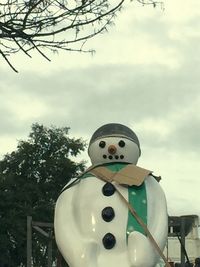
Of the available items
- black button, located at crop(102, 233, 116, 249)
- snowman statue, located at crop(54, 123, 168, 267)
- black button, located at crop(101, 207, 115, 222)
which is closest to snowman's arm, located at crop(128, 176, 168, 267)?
snowman statue, located at crop(54, 123, 168, 267)

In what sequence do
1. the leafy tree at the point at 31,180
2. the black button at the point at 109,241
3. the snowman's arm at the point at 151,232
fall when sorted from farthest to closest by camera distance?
the leafy tree at the point at 31,180 < the black button at the point at 109,241 < the snowman's arm at the point at 151,232

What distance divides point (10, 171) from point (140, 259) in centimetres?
2085

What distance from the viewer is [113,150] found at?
6.71m

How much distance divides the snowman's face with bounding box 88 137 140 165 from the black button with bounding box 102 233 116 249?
0.81m

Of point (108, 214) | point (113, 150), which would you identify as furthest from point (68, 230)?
point (113, 150)

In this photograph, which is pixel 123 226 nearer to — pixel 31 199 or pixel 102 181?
pixel 102 181

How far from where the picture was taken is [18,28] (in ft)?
13.7

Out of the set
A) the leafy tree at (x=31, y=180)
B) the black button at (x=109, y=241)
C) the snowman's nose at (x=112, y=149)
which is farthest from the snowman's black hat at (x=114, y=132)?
the leafy tree at (x=31, y=180)

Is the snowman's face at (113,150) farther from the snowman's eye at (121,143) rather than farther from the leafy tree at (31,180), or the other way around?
the leafy tree at (31,180)

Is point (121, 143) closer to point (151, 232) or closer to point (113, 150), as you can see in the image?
point (113, 150)

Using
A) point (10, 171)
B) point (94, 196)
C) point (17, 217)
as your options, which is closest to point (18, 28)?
point (94, 196)

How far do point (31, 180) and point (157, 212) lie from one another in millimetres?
20084

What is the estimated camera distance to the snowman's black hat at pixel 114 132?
6.78m

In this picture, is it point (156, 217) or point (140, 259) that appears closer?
point (140, 259)
